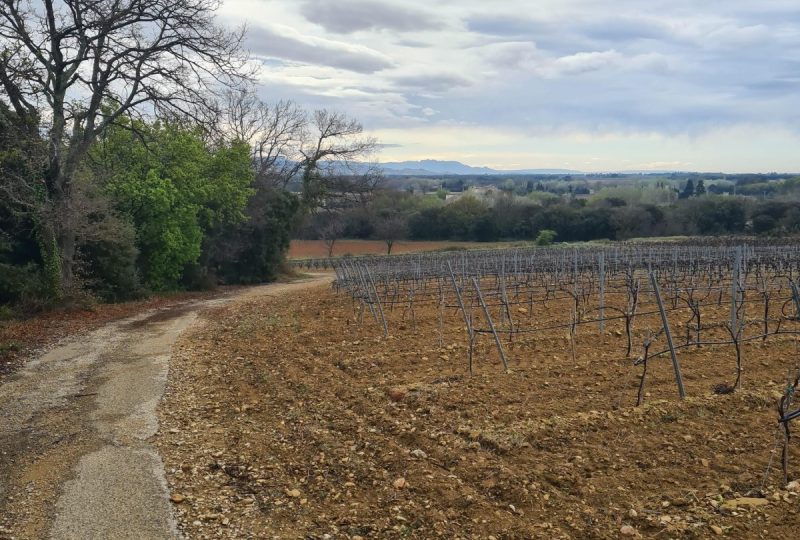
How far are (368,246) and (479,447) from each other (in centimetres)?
5710

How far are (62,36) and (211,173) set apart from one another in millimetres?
10462

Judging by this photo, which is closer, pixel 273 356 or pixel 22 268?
pixel 273 356

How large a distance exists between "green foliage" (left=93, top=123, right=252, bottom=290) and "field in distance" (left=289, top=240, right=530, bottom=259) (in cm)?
2868

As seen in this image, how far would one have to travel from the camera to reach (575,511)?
14.8ft

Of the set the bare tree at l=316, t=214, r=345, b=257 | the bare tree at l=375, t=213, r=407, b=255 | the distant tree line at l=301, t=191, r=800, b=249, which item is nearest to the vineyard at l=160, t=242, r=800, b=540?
the distant tree line at l=301, t=191, r=800, b=249

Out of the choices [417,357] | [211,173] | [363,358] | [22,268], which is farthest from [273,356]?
[211,173]

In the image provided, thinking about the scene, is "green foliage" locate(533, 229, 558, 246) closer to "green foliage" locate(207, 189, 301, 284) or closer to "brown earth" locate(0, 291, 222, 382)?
"green foliage" locate(207, 189, 301, 284)

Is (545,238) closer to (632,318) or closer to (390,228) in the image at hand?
(390,228)

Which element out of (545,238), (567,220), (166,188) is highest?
(166,188)

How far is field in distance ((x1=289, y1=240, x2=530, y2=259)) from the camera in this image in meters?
56.8

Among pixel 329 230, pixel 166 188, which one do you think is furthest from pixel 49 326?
pixel 329 230

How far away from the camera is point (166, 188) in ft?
67.1

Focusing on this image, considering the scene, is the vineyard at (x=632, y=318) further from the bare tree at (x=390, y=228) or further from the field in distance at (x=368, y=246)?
the bare tree at (x=390, y=228)

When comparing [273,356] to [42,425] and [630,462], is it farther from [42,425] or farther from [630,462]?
[630,462]
